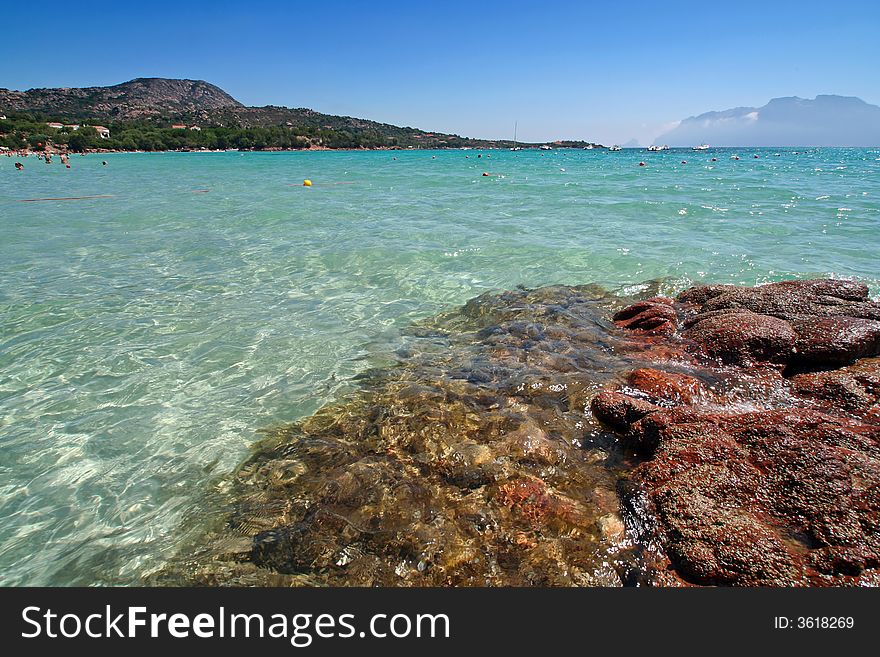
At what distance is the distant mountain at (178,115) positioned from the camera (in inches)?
5511

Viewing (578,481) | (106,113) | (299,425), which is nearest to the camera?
(578,481)

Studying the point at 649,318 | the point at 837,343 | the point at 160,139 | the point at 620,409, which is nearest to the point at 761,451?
the point at 620,409

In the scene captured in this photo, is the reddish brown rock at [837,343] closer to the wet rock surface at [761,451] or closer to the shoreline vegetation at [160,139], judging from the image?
the wet rock surface at [761,451]

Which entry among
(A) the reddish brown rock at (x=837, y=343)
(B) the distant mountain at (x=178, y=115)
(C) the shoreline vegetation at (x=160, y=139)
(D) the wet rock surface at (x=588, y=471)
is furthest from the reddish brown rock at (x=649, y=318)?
(B) the distant mountain at (x=178, y=115)

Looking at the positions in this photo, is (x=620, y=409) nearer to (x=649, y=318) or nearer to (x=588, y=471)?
(x=588, y=471)

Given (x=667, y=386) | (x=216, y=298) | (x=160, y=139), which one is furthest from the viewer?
(x=160, y=139)

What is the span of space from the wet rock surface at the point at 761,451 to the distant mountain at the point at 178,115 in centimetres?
14361

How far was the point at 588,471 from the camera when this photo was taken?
163 inches

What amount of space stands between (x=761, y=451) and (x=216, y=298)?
9.57 meters

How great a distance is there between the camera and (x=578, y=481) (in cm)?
402

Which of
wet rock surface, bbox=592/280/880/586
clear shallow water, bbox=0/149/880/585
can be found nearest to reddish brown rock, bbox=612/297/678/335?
wet rock surface, bbox=592/280/880/586
